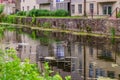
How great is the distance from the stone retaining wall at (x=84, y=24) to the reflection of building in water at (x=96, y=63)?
11281mm

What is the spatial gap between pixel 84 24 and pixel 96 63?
24700 millimetres

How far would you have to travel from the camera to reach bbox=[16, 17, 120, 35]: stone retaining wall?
131 feet

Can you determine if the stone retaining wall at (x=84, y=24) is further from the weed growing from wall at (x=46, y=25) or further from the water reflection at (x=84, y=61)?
the water reflection at (x=84, y=61)

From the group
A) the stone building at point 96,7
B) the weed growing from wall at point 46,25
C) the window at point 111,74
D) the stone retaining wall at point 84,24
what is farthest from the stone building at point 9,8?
the window at point 111,74

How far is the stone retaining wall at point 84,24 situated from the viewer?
131ft

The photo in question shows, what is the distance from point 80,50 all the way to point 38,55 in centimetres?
415

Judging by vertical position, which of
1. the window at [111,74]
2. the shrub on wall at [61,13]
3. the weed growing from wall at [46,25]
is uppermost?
the shrub on wall at [61,13]

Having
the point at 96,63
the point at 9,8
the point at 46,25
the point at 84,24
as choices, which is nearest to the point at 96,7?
the point at 46,25

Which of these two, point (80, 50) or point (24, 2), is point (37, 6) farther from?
point (80, 50)

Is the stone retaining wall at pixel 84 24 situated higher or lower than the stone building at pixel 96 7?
lower

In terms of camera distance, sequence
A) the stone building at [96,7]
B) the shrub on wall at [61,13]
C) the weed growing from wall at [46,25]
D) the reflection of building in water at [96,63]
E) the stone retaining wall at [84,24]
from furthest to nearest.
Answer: the shrub on wall at [61,13] → the weed growing from wall at [46,25] → the stone building at [96,7] → the stone retaining wall at [84,24] → the reflection of building in water at [96,63]

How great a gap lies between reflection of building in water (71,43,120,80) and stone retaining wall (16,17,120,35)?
11.3m

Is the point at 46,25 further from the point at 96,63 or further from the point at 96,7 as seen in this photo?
the point at 96,63

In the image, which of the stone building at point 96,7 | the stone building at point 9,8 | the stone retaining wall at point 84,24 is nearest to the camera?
the stone retaining wall at point 84,24
